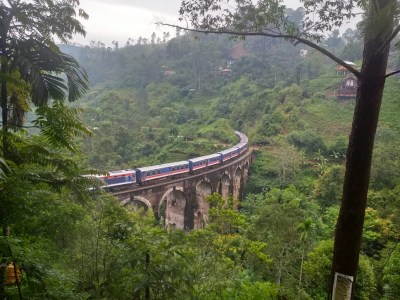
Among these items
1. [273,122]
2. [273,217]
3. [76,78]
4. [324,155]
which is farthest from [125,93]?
[76,78]

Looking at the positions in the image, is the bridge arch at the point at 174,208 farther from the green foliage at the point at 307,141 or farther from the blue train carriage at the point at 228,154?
the green foliage at the point at 307,141

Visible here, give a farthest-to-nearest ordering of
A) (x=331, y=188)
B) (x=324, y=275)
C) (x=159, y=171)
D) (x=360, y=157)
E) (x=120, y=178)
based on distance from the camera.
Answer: (x=331, y=188)
(x=159, y=171)
(x=120, y=178)
(x=324, y=275)
(x=360, y=157)

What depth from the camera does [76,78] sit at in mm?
3914

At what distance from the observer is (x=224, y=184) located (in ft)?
76.4

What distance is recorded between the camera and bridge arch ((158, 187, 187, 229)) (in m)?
19.1

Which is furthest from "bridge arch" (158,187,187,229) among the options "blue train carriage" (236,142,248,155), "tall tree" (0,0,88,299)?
"tall tree" (0,0,88,299)

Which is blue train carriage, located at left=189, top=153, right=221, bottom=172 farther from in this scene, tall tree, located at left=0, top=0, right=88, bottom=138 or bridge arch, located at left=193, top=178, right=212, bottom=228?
tall tree, located at left=0, top=0, right=88, bottom=138

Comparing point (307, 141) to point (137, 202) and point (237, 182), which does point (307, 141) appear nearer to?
→ point (237, 182)

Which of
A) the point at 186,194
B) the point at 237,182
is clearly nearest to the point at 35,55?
the point at 186,194

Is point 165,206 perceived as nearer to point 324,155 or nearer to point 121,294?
point 324,155

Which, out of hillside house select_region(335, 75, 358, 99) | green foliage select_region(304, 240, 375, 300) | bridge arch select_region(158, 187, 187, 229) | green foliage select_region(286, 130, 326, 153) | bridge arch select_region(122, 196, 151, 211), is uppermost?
hillside house select_region(335, 75, 358, 99)

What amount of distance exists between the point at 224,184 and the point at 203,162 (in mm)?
3764

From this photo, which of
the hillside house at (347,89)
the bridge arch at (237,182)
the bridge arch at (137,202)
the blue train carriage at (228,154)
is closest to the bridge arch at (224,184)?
the bridge arch at (237,182)

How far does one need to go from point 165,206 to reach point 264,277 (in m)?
10.9
